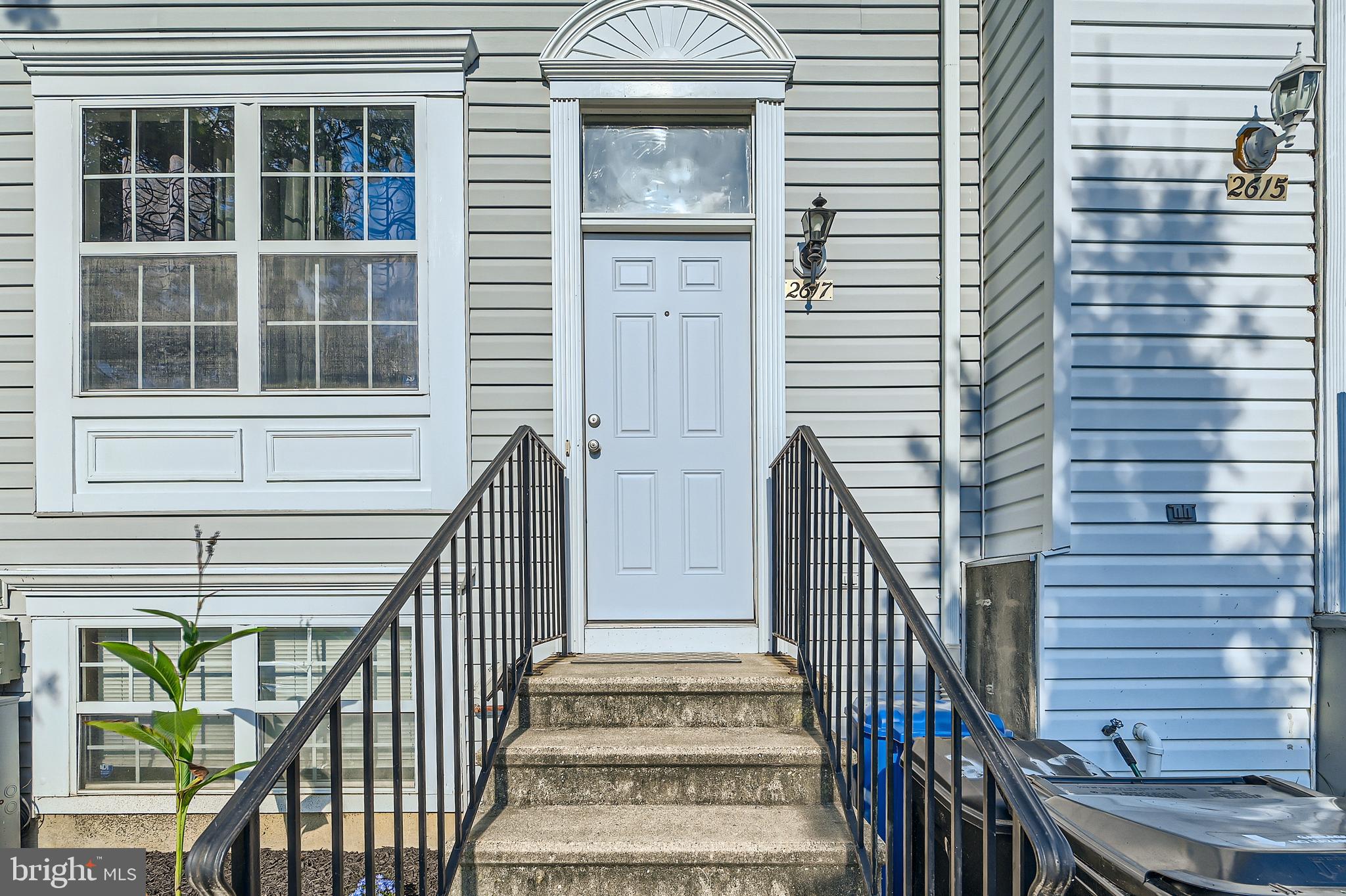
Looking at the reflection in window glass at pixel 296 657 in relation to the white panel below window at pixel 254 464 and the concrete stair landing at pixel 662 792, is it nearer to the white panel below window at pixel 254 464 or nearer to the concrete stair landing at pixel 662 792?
the white panel below window at pixel 254 464

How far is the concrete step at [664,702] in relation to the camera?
9.72 feet

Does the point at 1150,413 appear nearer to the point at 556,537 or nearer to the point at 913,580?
the point at 913,580

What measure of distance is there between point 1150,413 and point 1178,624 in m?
0.81

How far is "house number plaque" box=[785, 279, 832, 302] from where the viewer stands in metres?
3.98

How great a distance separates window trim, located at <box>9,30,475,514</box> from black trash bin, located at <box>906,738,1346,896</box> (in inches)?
98.4

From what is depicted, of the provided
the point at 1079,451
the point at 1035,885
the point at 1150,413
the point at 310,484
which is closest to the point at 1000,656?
the point at 1079,451

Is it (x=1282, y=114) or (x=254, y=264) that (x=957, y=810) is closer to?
(x=1282, y=114)

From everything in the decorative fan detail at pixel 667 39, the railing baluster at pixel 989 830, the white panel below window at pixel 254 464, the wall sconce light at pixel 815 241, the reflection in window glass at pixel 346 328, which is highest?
the decorative fan detail at pixel 667 39

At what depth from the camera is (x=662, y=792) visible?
268 cm

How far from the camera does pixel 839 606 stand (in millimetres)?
2564

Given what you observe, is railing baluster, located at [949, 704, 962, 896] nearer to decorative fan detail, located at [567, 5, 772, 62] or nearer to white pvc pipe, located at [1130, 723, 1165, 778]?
white pvc pipe, located at [1130, 723, 1165, 778]

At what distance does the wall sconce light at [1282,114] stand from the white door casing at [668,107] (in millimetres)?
1778

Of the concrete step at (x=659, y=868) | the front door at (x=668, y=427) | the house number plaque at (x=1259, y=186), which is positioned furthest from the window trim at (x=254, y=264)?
the house number plaque at (x=1259, y=186)

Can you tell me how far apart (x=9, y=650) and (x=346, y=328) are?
6.53 ft
